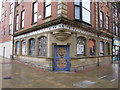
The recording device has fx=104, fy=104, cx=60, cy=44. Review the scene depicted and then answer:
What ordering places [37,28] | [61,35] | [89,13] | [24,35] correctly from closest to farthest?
[61,35]
[37,28]
[89,13]
[24,35]

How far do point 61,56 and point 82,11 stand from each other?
17.6 feet

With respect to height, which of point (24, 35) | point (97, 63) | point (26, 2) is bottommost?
point (97, 63)

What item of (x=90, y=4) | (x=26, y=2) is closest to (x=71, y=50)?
(x=90, y=4)

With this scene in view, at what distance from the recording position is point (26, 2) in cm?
1497

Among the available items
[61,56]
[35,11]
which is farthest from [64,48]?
[35,11]

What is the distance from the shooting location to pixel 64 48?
32.8ft

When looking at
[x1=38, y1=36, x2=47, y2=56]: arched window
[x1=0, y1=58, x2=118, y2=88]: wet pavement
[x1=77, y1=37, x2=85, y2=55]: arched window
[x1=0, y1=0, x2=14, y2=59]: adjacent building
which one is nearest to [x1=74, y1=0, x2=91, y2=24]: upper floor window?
[x1=77, y1=37, x2=85, y2=55]: arched window

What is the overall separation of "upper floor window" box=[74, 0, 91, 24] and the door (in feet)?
11.4

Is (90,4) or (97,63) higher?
(90,4)

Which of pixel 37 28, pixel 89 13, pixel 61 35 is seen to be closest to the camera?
pixel 61 35

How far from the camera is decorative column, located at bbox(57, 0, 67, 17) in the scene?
9.25 m

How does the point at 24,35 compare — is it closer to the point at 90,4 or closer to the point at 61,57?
the point at 61,57

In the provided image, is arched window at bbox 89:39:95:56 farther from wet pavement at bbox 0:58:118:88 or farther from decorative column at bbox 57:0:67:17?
decorative column at bbox 57:0:67:17

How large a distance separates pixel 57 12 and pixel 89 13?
15.9 feet
